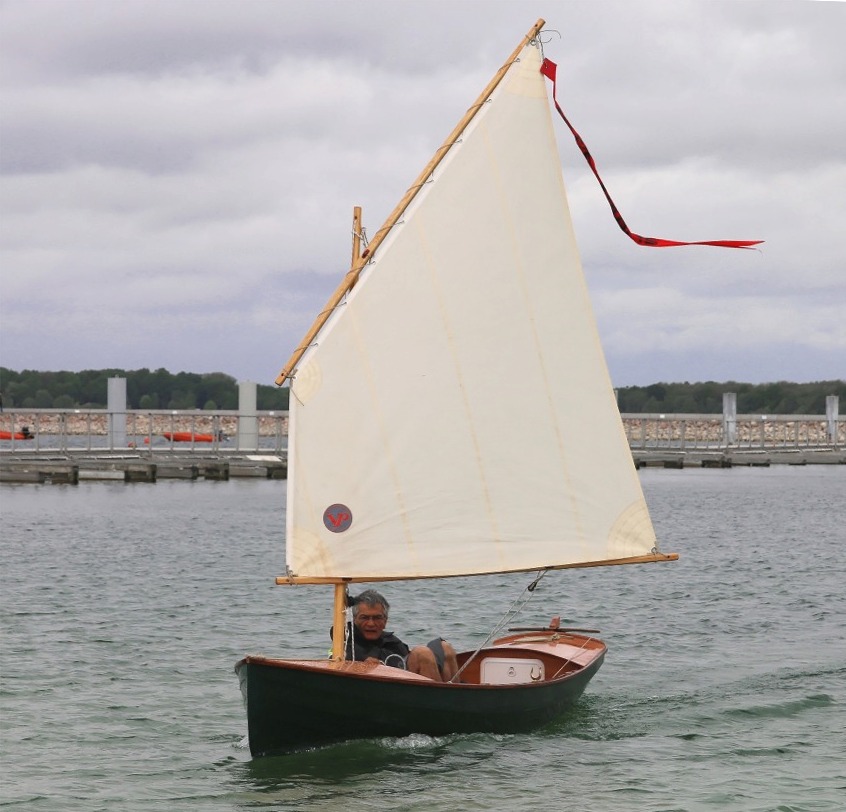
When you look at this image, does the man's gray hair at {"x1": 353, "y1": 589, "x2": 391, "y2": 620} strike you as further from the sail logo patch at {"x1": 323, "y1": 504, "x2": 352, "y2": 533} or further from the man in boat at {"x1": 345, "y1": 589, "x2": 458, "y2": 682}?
the sail logo patch at {"x1": 323, "y1": 504, "x2": 352, "y2": 533}

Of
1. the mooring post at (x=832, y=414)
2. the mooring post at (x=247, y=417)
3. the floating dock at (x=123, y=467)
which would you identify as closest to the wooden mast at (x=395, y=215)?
the floating dock at (x=123, y=467)

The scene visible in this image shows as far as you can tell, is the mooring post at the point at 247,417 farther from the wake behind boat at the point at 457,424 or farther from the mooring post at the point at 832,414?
the wake behind boat at the point at 457,424

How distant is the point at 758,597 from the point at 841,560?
11.0m

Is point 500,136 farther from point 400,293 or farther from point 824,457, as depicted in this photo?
point 824,457

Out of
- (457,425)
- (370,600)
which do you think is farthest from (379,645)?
(457,425)

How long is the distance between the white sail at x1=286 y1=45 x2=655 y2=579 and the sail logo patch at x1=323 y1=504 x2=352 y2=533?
0.05 ft

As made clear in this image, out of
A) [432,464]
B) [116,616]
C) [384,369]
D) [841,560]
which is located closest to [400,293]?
[384,369]

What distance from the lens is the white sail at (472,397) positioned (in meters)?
16.3

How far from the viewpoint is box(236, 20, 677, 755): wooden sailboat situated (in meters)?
16.1

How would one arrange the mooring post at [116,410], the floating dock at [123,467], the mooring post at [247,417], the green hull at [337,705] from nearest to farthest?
the green hull at [337,705]
the floating dock at [123,467]
the mooring post at [116,410]
the mooring post at [247,417]

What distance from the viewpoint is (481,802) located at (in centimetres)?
1575

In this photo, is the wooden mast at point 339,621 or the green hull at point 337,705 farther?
the wooden mast at point 339,621

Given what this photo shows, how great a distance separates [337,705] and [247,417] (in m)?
74.4

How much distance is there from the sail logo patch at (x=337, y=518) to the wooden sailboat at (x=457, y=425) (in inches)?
1.0
